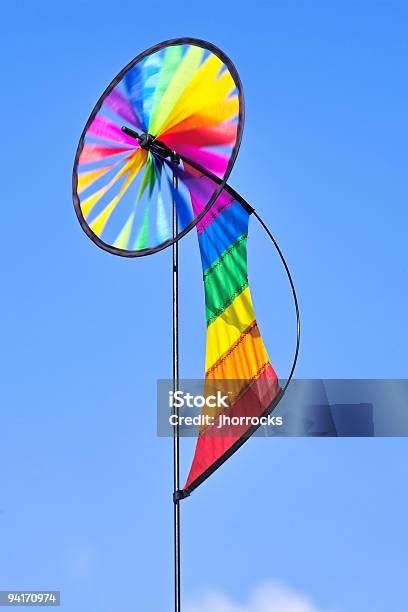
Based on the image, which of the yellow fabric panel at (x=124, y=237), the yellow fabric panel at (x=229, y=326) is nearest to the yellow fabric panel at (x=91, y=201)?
the yellow fabric panel at (x=124, y=237)

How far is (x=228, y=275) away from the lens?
5277 millimetres

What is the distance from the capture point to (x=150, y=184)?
525 centimetres

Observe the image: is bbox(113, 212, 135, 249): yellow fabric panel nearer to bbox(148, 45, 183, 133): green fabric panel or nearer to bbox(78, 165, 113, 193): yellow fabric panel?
bbox(78, 165, 113, 193): yellow fabric panel

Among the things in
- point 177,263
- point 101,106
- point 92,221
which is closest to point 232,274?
point 177,263

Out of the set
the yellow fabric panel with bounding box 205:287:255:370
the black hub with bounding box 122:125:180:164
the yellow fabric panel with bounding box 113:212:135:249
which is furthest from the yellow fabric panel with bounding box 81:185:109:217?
the yellow fabric panel with bounding box 205:287:255:370

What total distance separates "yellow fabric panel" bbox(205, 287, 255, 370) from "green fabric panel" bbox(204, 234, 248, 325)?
0.04 m

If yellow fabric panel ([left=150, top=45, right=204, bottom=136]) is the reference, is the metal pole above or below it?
below

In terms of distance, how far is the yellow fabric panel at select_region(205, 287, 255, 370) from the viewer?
5.20 meters

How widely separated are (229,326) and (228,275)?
26 cm

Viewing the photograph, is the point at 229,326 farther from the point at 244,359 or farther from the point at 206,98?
the point at 206,98

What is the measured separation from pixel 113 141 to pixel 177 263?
726 mm

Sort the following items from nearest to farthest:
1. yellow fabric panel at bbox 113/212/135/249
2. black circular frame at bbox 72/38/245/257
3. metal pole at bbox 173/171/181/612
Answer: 1. black circular frame at bbox 72/38/245/257
2. metal pole at bbox 173/171/181/612
3. yellow fabric panel at bbox 113/212/135/249

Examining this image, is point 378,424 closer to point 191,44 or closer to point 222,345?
point 222,345

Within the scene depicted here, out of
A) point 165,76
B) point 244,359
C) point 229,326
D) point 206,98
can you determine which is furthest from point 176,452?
point 165,76
